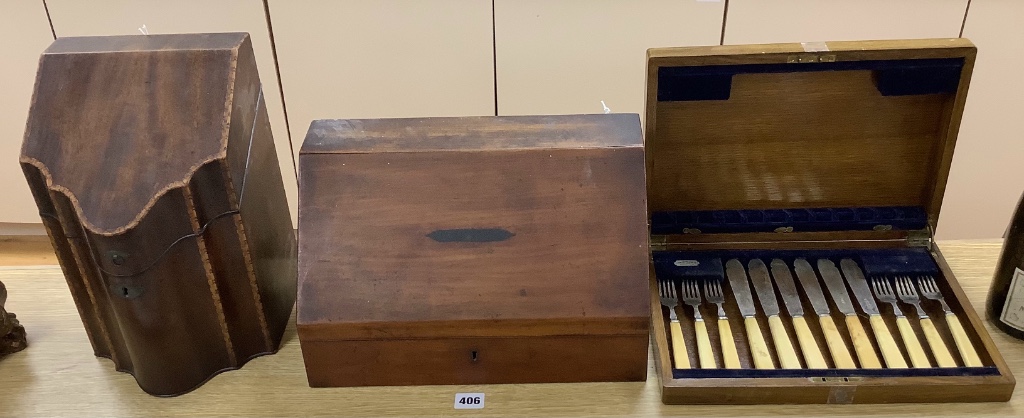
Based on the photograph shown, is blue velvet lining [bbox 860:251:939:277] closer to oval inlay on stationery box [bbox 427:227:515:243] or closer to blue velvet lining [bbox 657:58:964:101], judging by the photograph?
blue velvet lining [bbox 657:58:964:101]

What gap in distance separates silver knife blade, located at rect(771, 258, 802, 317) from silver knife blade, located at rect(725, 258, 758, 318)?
0.04 meters

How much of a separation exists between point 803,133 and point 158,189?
871mm

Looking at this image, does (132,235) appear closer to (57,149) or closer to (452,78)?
(57,149)

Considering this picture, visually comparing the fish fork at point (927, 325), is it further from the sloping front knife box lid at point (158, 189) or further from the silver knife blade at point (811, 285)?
the sloping front knife box lid at point (158, 189)

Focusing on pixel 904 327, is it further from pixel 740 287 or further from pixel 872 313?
pixel 740 287

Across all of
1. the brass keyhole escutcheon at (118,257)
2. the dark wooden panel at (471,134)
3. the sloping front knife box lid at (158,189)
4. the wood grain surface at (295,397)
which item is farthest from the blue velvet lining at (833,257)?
the brass keyhole escutcheon at (118,257)

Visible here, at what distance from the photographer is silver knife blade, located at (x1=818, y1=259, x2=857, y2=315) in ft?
3.76

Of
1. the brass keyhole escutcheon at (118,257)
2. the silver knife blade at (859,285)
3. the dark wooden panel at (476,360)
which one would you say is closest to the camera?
the brass keyhole escutcheon at (118,257)

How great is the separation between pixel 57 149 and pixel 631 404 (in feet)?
2.49

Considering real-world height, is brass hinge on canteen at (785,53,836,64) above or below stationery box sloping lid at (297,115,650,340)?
above

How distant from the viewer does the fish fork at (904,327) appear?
1.06 meters

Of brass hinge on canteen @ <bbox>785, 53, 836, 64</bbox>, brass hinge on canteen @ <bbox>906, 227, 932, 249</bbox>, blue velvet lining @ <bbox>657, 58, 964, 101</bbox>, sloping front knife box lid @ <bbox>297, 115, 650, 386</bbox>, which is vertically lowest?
brass hinge on canteen @ <bbox>906, 227, 932, 249</bbox>

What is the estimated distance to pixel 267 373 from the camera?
1.12m

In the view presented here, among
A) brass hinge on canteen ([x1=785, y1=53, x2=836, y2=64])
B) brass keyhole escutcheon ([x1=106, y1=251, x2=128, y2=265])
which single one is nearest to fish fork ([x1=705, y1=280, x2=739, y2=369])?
brass hinge on canteen ([x1=785, y1=53, x2=836, y2=64])
